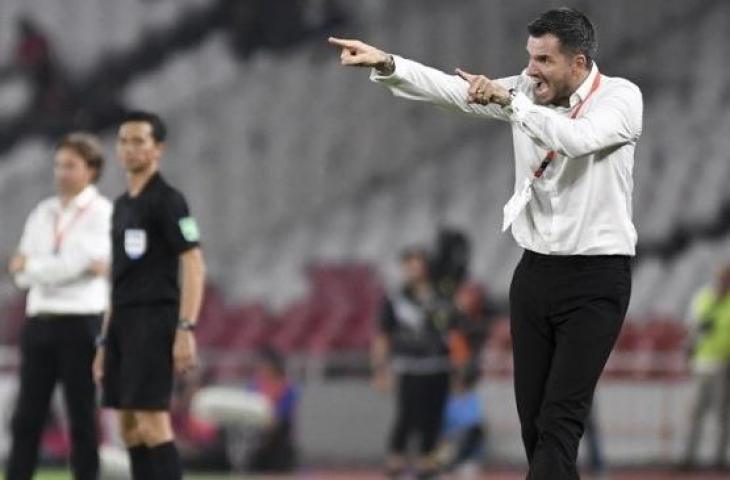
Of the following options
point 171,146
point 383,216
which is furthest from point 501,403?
point 171,146

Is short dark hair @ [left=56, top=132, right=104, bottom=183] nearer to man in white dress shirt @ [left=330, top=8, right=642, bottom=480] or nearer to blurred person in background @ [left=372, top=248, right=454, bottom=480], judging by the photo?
man in white dress shirt @ [left=330, top=8, right=642, bottom=480]

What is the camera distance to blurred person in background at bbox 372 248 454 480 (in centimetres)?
1424

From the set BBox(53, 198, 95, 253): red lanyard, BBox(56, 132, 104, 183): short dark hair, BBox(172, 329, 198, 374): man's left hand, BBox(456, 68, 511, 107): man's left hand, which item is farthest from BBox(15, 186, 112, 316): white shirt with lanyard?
BBox(456, 68, 511, 107): man's left hand

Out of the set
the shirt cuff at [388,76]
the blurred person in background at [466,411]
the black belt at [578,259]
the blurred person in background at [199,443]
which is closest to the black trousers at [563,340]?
the black belt at [578,259]

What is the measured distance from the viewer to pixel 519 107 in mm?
6285

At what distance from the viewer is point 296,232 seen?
22984 millimetres

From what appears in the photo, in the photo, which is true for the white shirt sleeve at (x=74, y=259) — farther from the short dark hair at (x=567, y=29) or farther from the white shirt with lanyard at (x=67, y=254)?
the short dark hair at (x=567, y=29)

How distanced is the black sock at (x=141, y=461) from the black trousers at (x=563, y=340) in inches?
91.9

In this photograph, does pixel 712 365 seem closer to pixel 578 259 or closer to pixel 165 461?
pixel 165 461

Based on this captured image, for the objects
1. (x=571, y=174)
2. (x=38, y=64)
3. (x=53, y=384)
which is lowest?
(x=53, y=384)

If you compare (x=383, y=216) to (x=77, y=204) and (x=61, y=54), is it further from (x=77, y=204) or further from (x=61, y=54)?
(x=77, y=204)

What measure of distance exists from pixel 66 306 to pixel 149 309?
122cm

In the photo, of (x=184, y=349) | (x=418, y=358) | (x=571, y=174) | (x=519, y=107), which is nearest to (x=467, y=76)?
(x=519, y=107)

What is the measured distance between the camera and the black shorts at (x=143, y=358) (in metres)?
8.28
